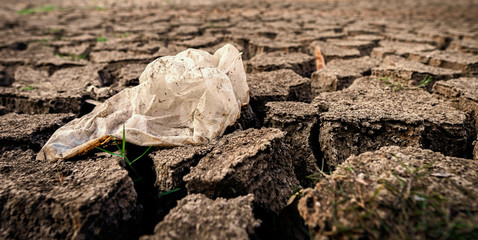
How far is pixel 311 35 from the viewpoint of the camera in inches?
163

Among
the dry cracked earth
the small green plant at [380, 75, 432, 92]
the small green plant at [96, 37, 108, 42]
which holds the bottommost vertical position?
the dry cracked earth

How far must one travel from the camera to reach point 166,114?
5.22 ft

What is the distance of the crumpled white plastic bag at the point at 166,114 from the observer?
143 cm

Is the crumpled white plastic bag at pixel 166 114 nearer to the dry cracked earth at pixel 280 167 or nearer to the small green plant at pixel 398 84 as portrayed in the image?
the dry cracked earth at pixel 280 167

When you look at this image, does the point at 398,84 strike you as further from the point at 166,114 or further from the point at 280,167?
the point at 166,114

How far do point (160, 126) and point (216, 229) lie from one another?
78cm

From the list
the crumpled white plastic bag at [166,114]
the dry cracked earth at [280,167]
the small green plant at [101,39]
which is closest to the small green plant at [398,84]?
the dry cracked earth at [280,167]

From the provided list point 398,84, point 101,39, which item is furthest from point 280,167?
point 101,39

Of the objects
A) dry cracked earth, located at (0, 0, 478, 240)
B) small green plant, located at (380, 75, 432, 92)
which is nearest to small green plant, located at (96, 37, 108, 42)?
dry cracked earth, located at (0, 0, 478, 240)

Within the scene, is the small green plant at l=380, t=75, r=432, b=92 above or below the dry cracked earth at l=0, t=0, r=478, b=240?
above

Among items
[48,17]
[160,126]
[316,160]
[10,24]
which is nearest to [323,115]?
[316,160]

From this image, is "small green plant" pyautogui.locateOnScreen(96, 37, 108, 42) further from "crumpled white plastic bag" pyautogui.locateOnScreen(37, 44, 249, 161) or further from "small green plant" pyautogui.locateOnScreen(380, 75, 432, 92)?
"small green plant" pyautogui.locateOnScreen(380, 75, 432, 92)

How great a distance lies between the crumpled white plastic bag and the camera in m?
1.43

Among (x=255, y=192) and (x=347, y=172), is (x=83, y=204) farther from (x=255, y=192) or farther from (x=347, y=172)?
(x=347, y=172)
